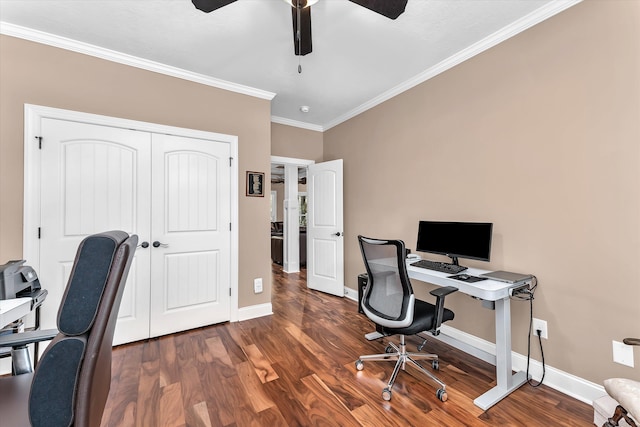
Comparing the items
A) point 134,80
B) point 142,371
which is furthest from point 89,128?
point 142,371

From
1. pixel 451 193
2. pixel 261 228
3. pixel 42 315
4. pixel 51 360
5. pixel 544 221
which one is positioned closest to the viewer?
pixel 51 360

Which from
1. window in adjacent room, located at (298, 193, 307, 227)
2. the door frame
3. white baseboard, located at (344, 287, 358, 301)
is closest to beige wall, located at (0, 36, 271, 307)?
the door frame

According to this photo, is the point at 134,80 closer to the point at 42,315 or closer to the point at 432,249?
the point at 42,315

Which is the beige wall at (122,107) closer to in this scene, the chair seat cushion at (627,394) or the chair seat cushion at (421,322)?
the chair seat cushion at (421,322)

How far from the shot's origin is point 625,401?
1151mm

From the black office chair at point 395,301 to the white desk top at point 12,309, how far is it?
200cm

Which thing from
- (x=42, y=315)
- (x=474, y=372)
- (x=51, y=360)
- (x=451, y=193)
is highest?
(x=451, y=193)

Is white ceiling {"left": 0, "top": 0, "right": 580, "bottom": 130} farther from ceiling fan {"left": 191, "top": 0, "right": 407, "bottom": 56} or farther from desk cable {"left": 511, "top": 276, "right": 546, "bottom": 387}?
desk cable {"left": 511, "top": 276, "right": 546, "bottom": 387}

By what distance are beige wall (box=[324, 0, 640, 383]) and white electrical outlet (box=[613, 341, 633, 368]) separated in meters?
0.03

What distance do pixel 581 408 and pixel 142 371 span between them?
308cm

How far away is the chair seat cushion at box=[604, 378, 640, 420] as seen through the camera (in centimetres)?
111

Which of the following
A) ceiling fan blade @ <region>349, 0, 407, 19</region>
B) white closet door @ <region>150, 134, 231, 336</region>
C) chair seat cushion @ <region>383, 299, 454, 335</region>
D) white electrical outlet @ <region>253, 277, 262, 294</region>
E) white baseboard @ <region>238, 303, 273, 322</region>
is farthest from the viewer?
white electrical outlet @ <region>253, 277, 262, 294</region>

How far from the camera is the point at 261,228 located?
132 inches

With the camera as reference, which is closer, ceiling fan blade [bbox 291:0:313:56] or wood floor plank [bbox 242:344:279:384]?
ceiling fan blade [bbox 291:0:313:56]
